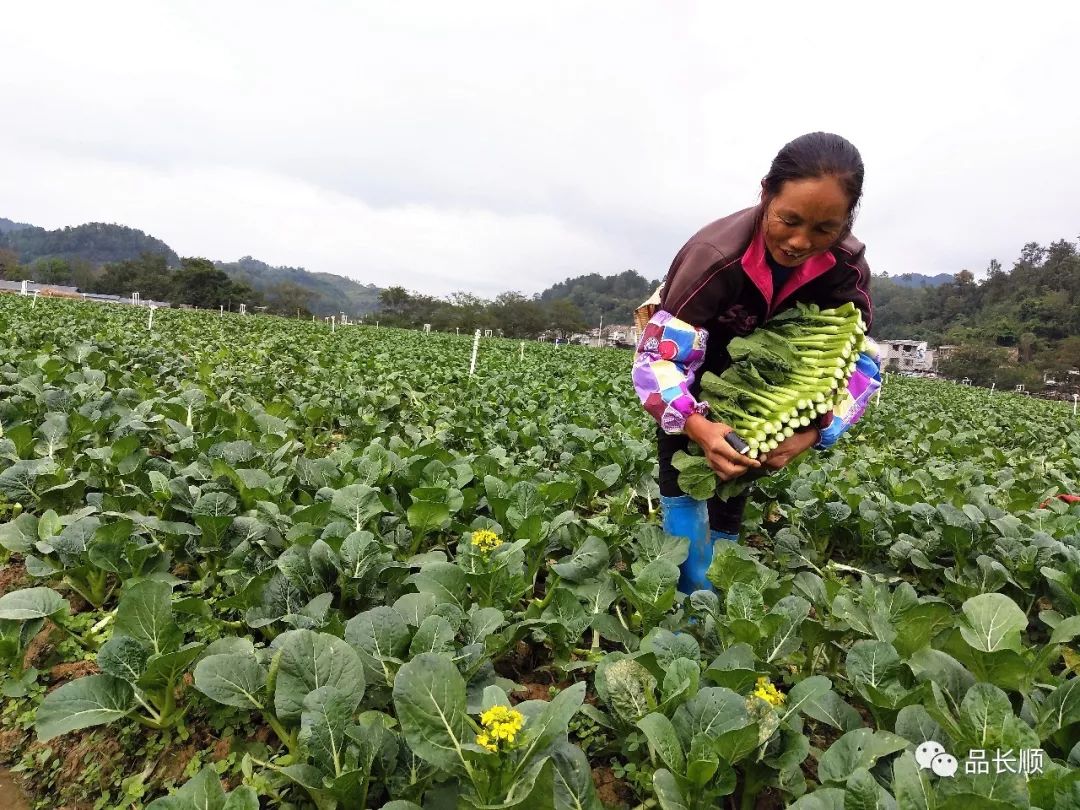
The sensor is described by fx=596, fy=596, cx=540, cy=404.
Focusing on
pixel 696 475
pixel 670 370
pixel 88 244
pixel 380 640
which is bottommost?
pixel 380 640

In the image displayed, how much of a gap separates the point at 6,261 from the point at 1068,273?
392 feet

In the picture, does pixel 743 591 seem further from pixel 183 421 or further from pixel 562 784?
pixel 183 421

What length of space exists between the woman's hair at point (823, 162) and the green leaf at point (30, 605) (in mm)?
2413

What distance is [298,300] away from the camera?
7256 centimetres

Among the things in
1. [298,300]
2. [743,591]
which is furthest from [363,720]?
[298,300]

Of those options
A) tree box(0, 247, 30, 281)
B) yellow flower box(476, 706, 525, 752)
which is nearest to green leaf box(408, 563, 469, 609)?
yellow flower box(476, 706, 525, 752)

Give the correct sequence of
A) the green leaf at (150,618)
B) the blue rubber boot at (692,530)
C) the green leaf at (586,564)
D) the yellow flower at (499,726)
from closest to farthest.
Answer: the yellow flower at (499,726) → the green leaf at (150,618) → the green leaf at (586,564) → the blue rubber boot at (692,530)

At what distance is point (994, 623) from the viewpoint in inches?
64.6

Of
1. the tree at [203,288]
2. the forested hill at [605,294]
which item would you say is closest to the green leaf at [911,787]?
the tree at [203,288]

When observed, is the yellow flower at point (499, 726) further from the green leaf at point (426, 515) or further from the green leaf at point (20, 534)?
the green leaf at point (20, 534)

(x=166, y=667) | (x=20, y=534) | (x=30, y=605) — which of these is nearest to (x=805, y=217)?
(x=166, y=667)

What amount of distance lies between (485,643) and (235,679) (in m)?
0.63

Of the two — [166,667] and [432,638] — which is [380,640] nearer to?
[432,638]

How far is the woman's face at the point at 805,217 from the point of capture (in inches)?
62.4
